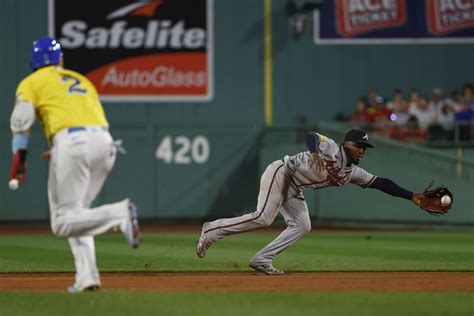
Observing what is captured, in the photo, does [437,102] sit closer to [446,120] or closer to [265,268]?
[446,120]

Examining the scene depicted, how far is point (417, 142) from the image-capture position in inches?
793

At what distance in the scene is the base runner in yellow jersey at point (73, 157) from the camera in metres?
8.03

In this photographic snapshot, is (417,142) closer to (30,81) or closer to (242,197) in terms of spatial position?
(242,197)

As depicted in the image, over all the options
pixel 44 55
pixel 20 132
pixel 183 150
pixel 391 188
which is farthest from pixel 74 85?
pixel 183 150

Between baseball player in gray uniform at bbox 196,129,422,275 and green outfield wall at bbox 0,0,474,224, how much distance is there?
9075 millimetres

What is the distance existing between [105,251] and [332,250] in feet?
10.4

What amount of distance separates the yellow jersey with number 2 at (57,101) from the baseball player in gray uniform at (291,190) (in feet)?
8.55

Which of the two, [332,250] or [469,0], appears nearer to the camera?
[332,250]

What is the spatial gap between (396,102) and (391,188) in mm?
11128

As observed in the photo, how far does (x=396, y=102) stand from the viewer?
2097 centimetres

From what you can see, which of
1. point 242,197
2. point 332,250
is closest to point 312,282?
point 332,250

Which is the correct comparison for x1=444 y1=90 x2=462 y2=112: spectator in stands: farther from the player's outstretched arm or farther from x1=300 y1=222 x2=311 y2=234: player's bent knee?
the player's outstretched arm

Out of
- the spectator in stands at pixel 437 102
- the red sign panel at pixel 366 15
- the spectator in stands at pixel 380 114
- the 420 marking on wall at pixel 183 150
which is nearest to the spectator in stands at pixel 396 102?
the spectator in stands at pixel 380 114

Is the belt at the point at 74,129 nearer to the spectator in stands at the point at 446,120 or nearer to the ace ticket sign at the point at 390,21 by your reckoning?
the spectator in stands at the point at 446,120
